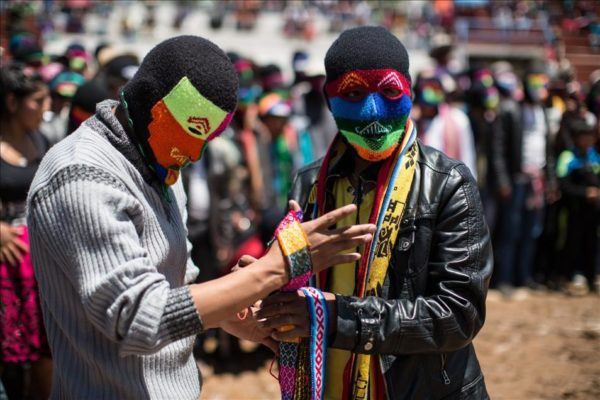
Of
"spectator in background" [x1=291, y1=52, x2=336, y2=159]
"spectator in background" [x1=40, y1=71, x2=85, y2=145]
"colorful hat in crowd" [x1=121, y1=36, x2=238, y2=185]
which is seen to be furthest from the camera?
"spectator in background" [x1=291, y1=52, x2=336, y2=159]

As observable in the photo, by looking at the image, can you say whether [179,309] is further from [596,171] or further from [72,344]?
[596,171]

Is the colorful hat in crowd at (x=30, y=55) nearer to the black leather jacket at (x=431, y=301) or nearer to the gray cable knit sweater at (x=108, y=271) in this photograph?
the gray cable knit sweater at (x=108, y=271)

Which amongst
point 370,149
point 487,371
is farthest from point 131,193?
point 487,371

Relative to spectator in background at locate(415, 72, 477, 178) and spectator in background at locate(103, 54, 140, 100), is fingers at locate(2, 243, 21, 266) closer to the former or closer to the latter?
spectator in background at locate(103, 54, 140, 100)

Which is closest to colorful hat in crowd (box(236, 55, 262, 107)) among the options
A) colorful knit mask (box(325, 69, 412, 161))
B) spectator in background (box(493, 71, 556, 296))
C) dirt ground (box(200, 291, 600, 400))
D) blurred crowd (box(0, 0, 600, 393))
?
blurred crowd (box(0, 0, 600, 393))

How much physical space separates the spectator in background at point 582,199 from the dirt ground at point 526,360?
29.0 inches

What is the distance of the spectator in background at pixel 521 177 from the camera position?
805 cm

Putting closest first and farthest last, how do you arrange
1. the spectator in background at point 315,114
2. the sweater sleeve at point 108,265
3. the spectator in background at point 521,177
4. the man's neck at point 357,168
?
the sweater sleeve at point 108,265
the man's neck at point 357,168
the spectator in background at point 315,114
the spectator in background at point 521,177

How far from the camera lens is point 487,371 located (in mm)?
5934

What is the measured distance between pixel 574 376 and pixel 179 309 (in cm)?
477

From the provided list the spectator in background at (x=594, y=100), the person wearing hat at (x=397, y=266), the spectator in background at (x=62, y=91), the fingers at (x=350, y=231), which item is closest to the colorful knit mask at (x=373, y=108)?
the person wearing hat at (x=397, y=266)

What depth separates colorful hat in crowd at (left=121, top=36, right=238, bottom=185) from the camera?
2.02 m

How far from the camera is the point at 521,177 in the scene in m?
8.20

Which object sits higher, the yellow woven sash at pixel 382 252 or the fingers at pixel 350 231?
the fingers at pixel 350 231
